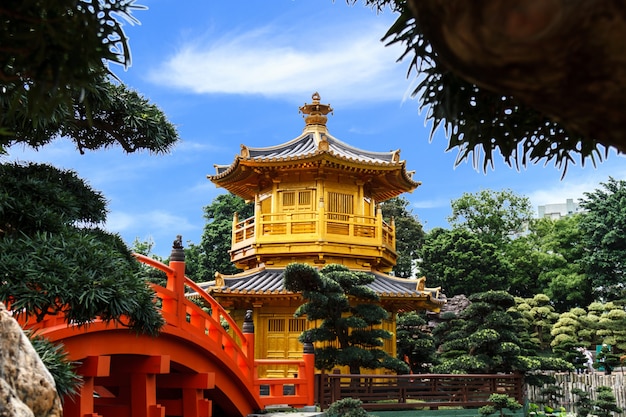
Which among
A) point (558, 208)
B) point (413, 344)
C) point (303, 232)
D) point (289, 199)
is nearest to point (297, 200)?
point (289, 199)

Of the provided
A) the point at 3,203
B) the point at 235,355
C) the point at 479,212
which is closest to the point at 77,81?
the point at 3,203

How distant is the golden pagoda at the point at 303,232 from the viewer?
17844 mm

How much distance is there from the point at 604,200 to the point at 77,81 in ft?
113

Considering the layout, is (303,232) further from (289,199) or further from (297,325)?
(297,325)

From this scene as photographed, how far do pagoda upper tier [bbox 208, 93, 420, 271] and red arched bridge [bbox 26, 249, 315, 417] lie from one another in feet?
17.8

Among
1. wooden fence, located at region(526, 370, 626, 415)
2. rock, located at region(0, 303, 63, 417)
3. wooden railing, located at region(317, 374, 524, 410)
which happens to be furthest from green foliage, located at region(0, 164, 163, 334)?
wooden fence, located at region(526, 370, 626, 415)

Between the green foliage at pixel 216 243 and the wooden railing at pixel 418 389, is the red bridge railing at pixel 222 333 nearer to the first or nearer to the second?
the wooden railing at pixel 418 389

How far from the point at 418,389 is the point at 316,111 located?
9.32 m

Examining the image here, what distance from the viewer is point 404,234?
120ft

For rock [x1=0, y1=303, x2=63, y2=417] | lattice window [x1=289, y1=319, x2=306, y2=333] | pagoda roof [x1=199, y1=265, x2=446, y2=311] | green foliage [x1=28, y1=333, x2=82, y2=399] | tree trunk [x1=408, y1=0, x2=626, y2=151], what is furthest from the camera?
lattice window [x1=289, y1=319, x2=306, y2=333]

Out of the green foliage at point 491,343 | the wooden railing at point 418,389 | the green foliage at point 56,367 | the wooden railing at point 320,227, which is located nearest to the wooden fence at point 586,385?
the green foliage at point 491,343

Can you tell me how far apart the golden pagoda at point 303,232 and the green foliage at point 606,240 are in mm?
16518

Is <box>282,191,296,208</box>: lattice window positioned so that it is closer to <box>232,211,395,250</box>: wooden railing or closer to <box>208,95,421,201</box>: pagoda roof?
<box>232,211,395,250</box>: wooden railing

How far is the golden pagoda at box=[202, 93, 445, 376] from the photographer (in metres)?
17.8
